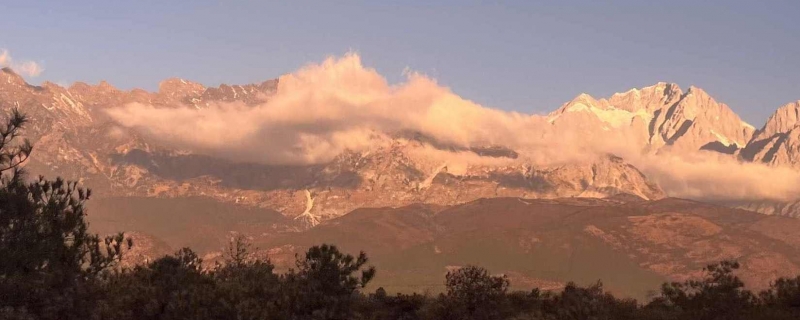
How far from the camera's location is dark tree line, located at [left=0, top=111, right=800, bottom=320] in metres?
53.2

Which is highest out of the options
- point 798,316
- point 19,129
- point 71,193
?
Result: point 19,129

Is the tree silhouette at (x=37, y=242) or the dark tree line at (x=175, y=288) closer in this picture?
the tree silhouette at (x=37, y=242)

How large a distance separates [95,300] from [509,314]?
33.0 m

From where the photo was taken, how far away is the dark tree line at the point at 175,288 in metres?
53.2

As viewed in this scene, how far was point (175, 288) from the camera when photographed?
58.2 metres

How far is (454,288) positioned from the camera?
6656 cm

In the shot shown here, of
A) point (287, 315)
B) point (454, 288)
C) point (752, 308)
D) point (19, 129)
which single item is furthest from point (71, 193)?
point (752, 308)

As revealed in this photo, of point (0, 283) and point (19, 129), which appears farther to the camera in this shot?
point (19, 129)

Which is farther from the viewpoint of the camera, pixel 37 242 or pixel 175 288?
pixel 175 288

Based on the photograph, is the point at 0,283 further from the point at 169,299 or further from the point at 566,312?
the point at 566,312

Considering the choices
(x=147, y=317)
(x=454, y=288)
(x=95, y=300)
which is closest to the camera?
(x=147, y=317)

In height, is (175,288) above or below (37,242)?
below

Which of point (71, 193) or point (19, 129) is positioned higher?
point (19, 129)

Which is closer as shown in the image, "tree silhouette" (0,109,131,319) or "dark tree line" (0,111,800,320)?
"tree silhouette" (0,109,131,319)
